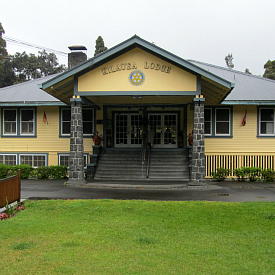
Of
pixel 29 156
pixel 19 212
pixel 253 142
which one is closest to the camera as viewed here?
pixel 19 212

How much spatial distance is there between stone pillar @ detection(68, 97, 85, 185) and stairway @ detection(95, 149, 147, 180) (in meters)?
2.52

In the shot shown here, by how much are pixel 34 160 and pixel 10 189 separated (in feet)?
35.3

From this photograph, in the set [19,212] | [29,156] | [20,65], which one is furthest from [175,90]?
[20,65]

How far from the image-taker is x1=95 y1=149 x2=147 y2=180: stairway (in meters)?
17.7

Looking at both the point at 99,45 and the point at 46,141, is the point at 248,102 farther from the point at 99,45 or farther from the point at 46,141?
the point at 99,45

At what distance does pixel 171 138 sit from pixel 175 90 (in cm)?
561

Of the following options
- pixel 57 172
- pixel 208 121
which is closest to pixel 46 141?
pixel 57 172

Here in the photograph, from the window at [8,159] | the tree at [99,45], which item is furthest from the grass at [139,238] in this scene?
the tree at [99,45]

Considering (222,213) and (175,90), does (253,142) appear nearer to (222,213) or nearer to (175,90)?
(175,90)

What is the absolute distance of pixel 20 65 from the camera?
49469mm

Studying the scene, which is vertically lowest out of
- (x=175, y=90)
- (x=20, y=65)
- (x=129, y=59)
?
(x=175, y=90)

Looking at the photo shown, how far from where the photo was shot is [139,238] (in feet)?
23.7

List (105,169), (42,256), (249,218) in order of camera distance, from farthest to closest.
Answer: (105,169)
(249,218)
(42,256)

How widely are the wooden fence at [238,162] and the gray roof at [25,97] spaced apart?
9.00 meters
